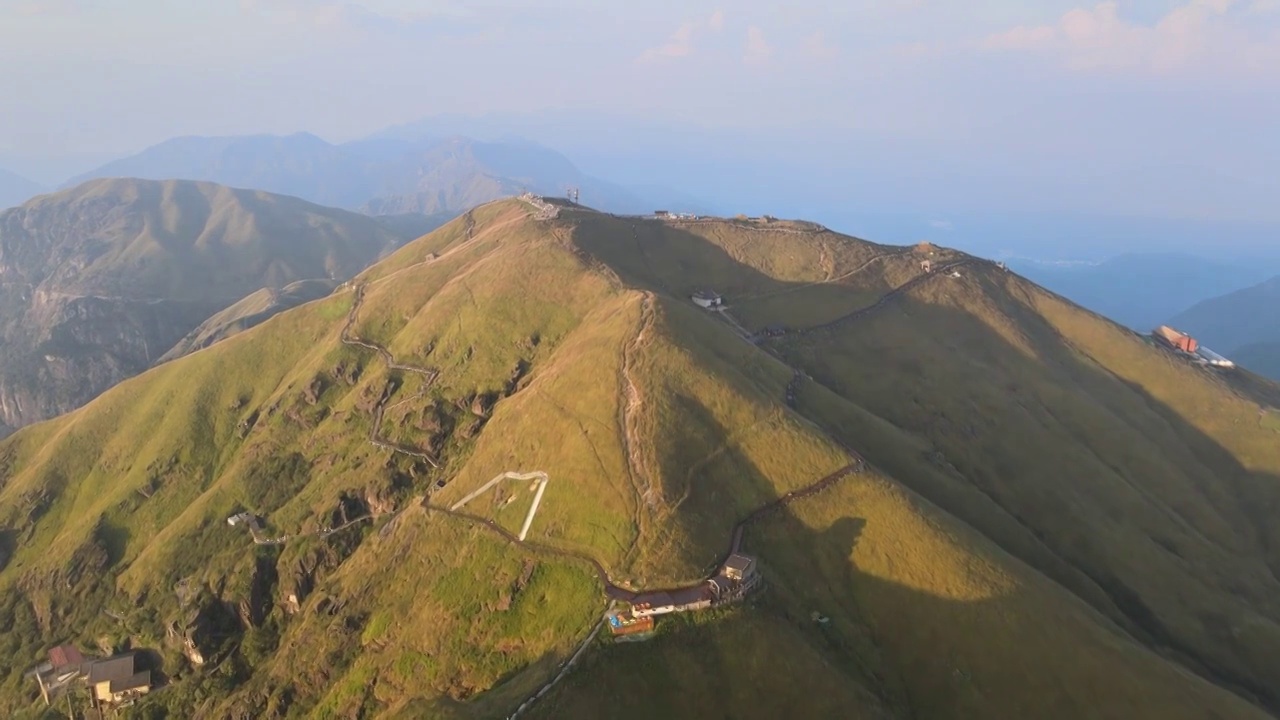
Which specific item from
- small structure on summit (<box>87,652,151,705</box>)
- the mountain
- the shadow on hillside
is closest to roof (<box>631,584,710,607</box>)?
the mountain

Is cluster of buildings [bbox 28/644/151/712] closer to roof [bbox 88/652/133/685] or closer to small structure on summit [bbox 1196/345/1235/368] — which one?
roof [bbox 88/652/133/685]

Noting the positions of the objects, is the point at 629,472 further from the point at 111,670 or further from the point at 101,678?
the point at 101,678

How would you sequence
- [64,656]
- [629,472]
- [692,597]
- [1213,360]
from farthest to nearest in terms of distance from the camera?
[1213,360] < [64,656] < [629,472] < [692,597]

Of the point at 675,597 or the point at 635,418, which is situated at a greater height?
the point at 635,418

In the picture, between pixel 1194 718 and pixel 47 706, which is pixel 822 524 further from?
pixel 47 706

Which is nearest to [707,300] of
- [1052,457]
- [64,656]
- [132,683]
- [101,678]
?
[1052,457]

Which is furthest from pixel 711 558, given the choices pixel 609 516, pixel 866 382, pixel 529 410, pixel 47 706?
pixel 47 706

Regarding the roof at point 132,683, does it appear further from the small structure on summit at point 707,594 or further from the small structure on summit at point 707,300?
the small structure on summit at point 707,300

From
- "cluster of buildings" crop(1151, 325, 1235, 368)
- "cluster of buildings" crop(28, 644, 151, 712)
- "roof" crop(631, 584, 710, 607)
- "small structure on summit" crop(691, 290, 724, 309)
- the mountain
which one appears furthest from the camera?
"cluster of buildings" crop(1151, 325, 1235, 368)
